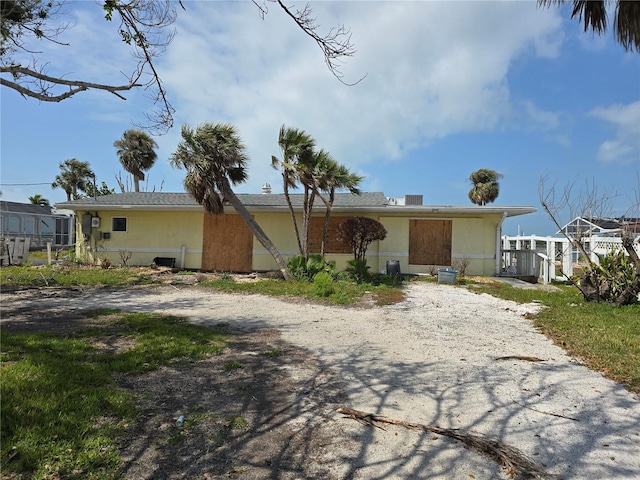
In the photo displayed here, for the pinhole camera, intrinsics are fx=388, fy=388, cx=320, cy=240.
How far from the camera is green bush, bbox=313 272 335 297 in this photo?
9.79m

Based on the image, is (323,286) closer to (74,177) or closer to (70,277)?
(70,277)

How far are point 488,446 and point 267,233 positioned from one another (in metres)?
13.0

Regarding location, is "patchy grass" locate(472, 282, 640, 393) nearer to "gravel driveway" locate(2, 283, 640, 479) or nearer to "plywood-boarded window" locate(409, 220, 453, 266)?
"gravel driveway" locate(2, 283, 640, 479)

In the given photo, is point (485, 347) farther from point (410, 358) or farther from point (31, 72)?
point (31, 72)

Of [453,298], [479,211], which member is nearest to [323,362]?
[453,298]

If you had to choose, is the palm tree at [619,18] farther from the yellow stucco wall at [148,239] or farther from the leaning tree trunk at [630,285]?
the yellow stucco wall at [148,239]

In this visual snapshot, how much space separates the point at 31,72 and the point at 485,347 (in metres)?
→ 7.15

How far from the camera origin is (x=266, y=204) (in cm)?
1507

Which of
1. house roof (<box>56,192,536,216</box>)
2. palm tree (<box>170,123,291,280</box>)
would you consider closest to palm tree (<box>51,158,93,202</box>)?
house roof (<box>56,192,536,216</box>)

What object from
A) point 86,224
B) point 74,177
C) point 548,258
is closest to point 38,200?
point 74,177

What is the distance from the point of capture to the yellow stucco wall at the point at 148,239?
50.4 ft

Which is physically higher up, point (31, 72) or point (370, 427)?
point (31, 72)

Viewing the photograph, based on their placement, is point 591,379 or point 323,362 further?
point 323,362

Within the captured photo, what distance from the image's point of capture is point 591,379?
13.7ft
